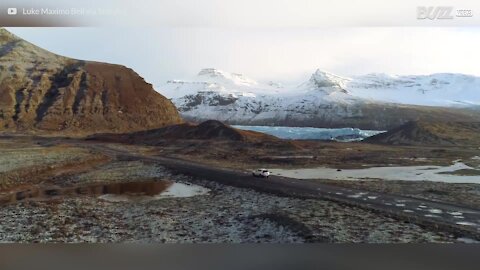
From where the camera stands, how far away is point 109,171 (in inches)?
203

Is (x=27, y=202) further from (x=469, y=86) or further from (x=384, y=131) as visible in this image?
(x=469, y=86)

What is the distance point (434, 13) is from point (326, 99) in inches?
55.4

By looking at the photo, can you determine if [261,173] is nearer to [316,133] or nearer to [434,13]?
[316,133]

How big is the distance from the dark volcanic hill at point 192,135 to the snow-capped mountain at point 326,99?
0.35ft

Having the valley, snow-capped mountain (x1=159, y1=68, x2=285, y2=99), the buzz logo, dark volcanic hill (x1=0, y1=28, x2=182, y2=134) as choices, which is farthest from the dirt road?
the buzz logo

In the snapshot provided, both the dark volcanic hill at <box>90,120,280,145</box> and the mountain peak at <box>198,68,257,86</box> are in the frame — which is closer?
the mountain peak at <box>198,68,257,86</box>

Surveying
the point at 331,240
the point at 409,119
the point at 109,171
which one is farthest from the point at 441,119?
the point at 109,171

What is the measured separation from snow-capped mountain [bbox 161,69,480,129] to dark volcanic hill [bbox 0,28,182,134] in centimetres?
37

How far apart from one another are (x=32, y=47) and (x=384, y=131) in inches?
156

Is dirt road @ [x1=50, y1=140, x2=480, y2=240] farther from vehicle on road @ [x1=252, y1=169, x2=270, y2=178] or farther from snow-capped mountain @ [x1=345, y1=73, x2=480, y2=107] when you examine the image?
snow-capped mountain @ [x1=345, y1=73, x2=480, y2=107]

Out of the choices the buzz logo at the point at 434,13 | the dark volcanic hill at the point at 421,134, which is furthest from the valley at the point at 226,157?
the buzz logo at the point at 434,13

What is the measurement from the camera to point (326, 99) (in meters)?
5.17

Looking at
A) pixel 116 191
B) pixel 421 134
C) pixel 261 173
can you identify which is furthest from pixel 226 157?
pixel 421 134

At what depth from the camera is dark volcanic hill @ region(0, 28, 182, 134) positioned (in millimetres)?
4984
